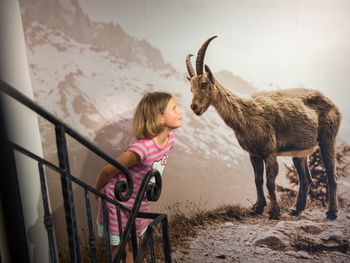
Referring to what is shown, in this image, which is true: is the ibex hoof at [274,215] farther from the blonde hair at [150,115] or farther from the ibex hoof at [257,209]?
the blonde hair at [150,115]

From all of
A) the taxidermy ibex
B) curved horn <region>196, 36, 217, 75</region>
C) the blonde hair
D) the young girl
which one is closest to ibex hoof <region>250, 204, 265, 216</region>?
the taxidermy ibex

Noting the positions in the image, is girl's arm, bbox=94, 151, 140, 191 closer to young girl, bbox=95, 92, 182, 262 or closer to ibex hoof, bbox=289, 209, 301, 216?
young girl, bbox=95, 92, 182, 262

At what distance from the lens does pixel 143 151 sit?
2.10 metres

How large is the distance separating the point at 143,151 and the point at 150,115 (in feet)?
0.80

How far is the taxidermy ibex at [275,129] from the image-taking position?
247cm

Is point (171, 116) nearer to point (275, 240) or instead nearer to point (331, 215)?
point (275, 240)

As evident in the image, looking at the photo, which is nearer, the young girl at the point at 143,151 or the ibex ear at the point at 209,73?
the young girl at the point at 143,151

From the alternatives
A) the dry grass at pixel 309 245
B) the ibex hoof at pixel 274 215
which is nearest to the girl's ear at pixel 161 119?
the ibex hoof at pixel 274 215

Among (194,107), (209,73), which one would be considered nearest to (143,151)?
(194,107)

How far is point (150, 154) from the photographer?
213 cm

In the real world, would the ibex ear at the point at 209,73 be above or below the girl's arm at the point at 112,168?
above

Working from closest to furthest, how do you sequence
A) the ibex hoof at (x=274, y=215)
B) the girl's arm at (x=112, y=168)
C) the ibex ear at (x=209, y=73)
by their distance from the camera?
the girl's arm at (x=112, y=168)
the ibex ear at (x=209, y=73)
the ibex hoof at (x=274, y=215)

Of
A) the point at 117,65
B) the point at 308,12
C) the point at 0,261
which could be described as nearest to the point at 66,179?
the point at 0,261

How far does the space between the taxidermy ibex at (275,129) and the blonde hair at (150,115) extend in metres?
0.37
